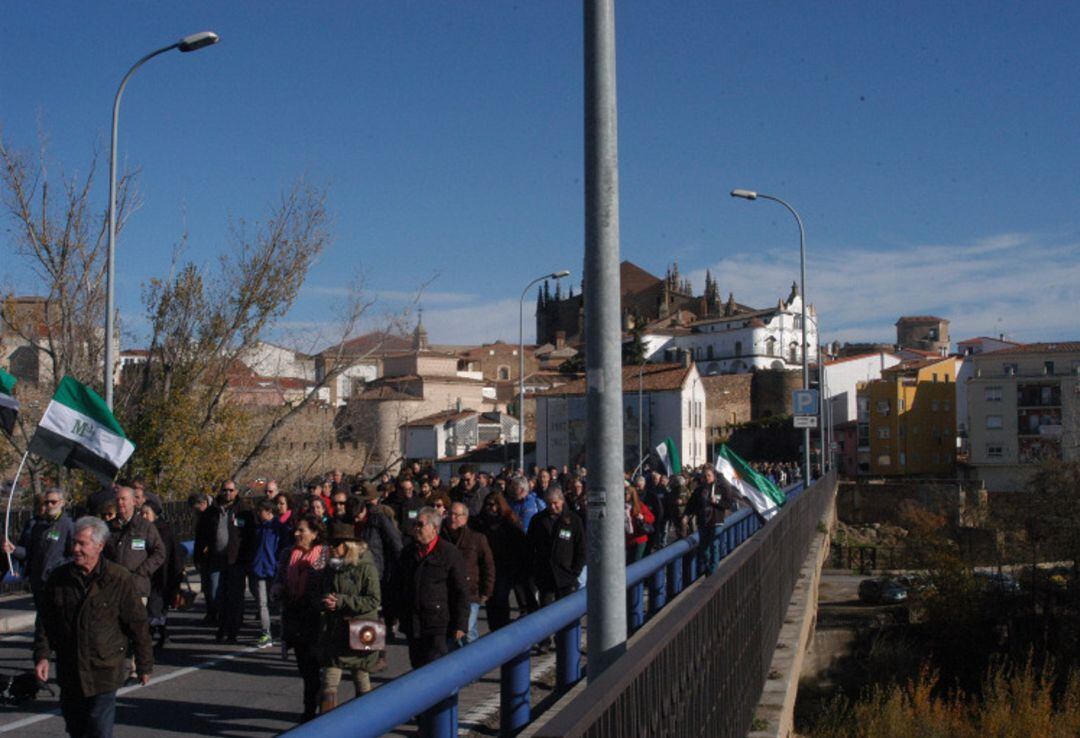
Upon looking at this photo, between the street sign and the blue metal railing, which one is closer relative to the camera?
the blue metal railing

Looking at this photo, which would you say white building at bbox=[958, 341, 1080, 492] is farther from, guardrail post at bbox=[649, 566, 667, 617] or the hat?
the hat

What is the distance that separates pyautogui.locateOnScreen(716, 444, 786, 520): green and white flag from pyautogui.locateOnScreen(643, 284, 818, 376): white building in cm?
9603

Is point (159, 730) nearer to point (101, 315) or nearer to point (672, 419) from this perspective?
point (101, 315)

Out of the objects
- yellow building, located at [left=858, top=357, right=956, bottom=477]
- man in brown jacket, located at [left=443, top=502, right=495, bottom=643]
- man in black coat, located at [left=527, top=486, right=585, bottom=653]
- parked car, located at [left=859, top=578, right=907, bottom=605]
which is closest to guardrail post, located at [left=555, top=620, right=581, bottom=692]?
man in brown jacket, located at [left=443, top=502, right=495, bottom=643]

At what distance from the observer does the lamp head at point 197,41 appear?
18.0 meters

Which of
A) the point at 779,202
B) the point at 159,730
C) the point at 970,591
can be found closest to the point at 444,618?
the point at 159,730

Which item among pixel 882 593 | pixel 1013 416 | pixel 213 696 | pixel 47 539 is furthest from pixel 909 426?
pixel 47 539

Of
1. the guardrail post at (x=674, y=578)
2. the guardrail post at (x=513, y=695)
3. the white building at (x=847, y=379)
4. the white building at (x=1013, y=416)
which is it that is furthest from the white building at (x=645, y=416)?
the guardrail post at (x=513, y=695)

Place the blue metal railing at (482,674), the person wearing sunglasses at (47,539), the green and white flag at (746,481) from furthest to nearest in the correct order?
the green and white flag at (746,481) < the person wearing sunglasses at (47,539) < the blue metal railing at (482,674)

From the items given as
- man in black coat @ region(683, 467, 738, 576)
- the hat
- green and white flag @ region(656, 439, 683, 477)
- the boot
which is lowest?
the boot

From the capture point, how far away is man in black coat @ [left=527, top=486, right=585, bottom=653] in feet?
39.0

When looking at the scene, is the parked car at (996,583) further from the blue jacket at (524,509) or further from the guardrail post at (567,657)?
the guardrail post at (567,657)

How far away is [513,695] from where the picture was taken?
6547 millimetres

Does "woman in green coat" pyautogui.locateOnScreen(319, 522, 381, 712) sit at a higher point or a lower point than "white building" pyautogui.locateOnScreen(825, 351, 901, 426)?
lower
